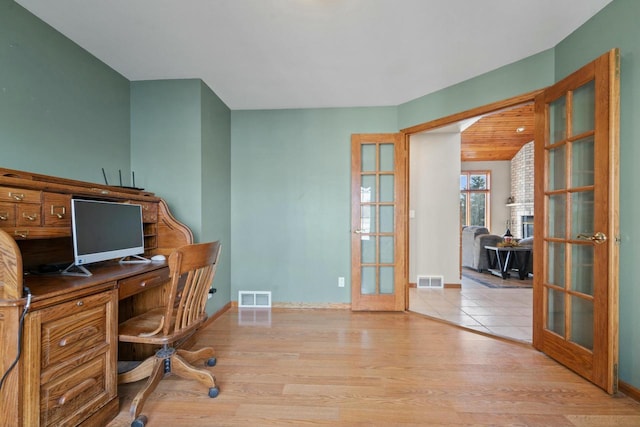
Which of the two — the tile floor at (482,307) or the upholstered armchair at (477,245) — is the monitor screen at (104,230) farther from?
the upholstered armchair at (477,245)

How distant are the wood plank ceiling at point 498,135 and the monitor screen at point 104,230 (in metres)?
5.76

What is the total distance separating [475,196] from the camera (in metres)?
8.14

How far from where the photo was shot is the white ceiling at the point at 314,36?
1720 mm

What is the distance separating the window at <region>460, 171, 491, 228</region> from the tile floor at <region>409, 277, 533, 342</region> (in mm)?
4453

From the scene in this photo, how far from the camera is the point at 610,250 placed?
1633mm

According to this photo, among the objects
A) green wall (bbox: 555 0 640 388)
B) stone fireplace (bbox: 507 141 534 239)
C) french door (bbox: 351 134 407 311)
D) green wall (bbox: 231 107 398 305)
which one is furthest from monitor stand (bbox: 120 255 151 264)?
stone fireplace (bbox: 507 141 534 239)

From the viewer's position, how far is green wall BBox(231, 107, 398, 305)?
10.8ft

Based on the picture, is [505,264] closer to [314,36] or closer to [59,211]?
[314,36]

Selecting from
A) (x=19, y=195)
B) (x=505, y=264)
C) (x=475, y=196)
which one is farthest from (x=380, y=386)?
(x=475, y=196)

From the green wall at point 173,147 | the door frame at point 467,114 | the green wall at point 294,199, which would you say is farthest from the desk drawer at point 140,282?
the door frame at point 467,114

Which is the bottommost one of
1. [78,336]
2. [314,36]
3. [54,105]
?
[78,336]

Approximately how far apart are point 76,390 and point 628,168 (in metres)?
3.35

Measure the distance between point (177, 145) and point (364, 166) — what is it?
207 cm

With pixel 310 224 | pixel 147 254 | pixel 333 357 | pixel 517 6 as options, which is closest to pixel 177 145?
pixel 147 254
